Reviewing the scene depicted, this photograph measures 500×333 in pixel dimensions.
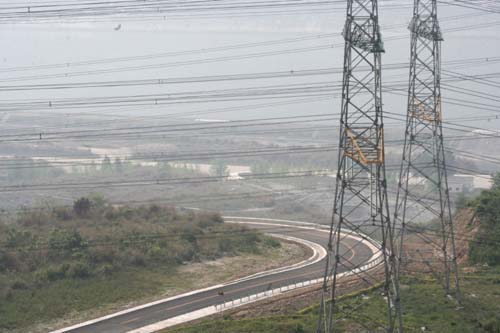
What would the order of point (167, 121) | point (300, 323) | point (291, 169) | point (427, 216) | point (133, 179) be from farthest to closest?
point (167, 121) → point (291, 169) → point (133, 179) → point (427, 216) → point (300, 323)

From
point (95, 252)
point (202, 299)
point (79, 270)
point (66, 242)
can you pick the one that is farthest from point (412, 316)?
point (66, 242)

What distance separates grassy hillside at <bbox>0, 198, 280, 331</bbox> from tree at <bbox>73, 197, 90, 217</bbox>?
8 cm

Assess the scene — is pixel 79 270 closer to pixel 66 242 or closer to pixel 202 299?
pixel 66 242

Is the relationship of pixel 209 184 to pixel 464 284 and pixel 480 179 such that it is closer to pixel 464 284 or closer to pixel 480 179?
pixel 480 179

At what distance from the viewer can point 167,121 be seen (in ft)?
459

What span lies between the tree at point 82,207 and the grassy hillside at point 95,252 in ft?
0.26

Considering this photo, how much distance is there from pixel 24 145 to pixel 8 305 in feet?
282

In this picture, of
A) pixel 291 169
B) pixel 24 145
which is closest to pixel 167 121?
pixel 24 145

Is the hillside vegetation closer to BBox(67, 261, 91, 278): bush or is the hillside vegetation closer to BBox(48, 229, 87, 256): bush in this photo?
BBox(67, 261, 91, 278): bush

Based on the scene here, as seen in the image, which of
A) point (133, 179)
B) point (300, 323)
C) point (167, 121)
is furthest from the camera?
point (167, 121)

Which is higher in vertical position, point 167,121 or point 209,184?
point 167,121

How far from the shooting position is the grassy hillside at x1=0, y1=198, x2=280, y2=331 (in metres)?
31.8

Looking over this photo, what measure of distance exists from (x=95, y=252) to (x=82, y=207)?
11.2 meters

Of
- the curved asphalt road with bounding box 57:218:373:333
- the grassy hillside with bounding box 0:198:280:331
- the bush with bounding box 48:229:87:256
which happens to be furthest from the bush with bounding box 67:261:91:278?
the curved asphalt road with bounding box 57:218:373:333
